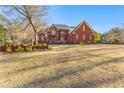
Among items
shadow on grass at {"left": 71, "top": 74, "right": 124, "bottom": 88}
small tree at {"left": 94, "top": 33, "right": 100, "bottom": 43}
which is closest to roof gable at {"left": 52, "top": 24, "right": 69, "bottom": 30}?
small tree at {"left": 94, "top": 33, "right": 100, "bottom": 43}

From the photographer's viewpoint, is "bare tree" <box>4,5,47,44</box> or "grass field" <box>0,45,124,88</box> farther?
"bare tree" <box>4,5,47,44</box>

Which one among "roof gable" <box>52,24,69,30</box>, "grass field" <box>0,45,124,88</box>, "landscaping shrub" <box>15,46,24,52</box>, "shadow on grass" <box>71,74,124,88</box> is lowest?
"shadow on grass" <box>71,74,124,88</box>

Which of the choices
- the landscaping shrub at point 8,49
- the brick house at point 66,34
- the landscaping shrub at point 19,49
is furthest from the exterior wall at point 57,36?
the landscaping shrub at point 8,49

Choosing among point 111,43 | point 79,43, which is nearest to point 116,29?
point 111,43

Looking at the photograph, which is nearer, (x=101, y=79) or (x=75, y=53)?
(x=101, y=79)

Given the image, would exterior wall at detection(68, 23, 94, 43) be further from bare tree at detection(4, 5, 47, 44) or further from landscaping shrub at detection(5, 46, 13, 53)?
landscaping shrub at detection(5, 46, 13, 53)

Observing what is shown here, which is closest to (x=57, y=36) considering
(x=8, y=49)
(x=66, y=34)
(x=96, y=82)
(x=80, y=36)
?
→ (x=66, y=34)
